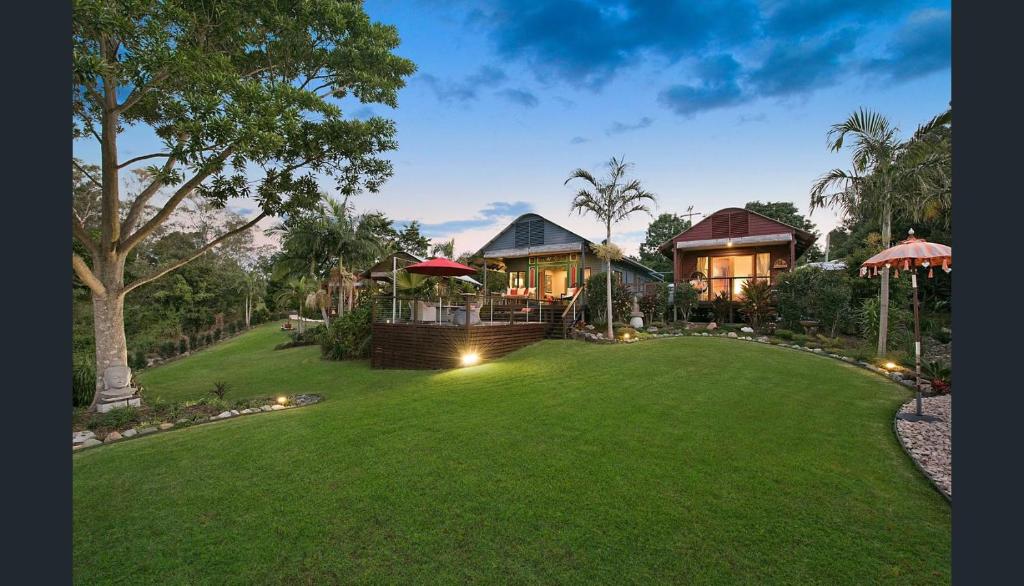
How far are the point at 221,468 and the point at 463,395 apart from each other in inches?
151

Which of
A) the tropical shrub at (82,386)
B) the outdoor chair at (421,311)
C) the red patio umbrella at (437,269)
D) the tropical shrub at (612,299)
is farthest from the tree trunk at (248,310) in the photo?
the tropical shrub at (612,299)

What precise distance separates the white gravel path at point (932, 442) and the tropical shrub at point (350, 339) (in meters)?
14.8

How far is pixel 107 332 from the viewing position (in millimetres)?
8352

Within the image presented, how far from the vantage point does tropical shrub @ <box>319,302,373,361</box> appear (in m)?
15.1

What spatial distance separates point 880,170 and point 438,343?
14037 mm

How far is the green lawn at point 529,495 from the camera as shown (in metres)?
2.76

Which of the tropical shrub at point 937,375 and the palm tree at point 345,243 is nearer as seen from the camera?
the tropical shrub at point 937,375

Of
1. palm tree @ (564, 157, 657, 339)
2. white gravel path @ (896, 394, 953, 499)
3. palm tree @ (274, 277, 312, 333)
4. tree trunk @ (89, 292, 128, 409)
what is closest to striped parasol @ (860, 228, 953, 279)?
white gravel path @ (896, 394, 953, 499)

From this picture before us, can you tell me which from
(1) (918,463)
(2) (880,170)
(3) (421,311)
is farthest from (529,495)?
(2) (880,170)

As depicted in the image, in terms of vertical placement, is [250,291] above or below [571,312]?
above

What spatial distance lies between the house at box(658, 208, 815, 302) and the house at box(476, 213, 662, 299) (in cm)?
287

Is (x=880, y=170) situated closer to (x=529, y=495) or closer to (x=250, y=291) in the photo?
(x=529, y=495)

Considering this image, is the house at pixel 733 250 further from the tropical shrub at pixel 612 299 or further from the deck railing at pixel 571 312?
the deck railing at pixel 571 312

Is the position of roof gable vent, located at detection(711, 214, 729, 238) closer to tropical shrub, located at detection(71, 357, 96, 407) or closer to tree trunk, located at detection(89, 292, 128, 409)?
tree trunk, located at detection(89, 292, 128, 409)
